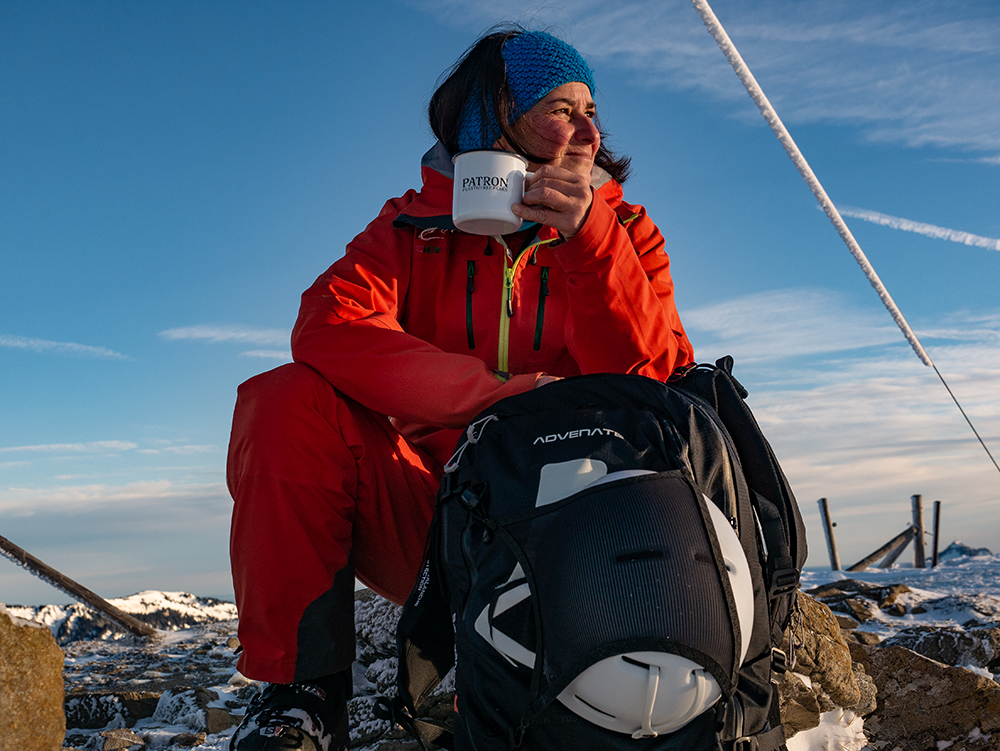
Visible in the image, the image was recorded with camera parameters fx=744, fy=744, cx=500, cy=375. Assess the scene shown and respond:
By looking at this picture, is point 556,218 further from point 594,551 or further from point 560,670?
point 560,670

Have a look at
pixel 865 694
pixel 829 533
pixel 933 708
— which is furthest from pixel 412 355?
pixel 829 533

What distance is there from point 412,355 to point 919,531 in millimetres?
13876

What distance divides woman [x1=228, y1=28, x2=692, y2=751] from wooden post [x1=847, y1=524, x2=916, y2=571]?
1213cm

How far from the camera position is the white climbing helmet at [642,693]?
4.36 feet

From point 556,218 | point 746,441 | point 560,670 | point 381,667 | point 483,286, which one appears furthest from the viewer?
point 381,667

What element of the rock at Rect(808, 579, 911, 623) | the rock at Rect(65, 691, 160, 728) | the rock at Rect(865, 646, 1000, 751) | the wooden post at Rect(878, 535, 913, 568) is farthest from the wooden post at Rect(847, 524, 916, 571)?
the rock at Rect(65, 691, 160, 728)

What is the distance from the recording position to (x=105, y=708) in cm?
353

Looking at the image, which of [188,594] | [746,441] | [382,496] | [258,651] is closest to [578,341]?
[746,441]

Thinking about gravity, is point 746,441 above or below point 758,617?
above

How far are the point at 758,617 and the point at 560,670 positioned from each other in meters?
0.45

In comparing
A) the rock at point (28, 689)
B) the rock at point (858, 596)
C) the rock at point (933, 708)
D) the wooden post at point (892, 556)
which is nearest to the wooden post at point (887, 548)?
the wooden post at point (892, 556)

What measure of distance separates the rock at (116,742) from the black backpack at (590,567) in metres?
1.74

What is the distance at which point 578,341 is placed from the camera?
2.20 m

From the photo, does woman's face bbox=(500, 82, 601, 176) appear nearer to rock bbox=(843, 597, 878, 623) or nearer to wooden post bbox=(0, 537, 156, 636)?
wooden post bbox=(0, 537, 156, 636)
